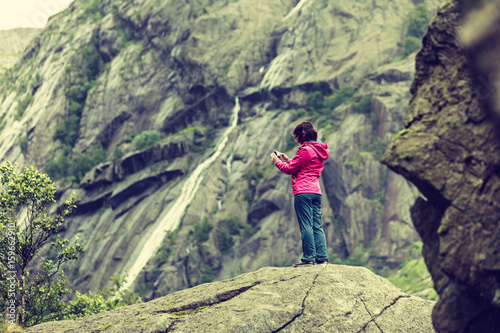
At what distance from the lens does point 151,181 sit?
308 feet

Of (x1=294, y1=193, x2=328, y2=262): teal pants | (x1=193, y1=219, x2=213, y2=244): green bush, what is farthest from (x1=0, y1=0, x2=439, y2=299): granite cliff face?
(x1=294, y1=193, x2=328, y2=262): teal pants

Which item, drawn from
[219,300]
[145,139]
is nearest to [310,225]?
[219,300]

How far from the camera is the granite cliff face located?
3039 inches

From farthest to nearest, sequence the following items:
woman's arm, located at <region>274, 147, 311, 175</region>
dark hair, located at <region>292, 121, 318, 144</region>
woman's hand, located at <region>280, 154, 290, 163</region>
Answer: woman's hand, located at <region>280, 154, 290, 163</region> → dark hair, located at <region>292, 121, 318, 144</region> → woman's arm, located at <region>274, 147, 311, 175</region>

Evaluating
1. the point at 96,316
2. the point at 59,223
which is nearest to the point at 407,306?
the point at 96,316

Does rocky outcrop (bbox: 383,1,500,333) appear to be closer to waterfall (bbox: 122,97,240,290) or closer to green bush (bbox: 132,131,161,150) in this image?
waterfall (bbox: 122,97,240,290)

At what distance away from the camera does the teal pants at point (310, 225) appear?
12773mm

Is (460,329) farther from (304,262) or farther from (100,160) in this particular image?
(100,160)

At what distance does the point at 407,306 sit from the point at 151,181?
84227 millimetres

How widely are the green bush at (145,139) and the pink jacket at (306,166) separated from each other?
8815cm

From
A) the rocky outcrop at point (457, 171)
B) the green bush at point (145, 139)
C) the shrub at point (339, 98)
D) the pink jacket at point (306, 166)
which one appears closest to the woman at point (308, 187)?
the pink jacket at point (306, 166)

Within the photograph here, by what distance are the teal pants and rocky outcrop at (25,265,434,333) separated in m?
0.40

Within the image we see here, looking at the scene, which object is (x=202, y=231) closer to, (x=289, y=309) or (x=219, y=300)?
(x=219, y=300)

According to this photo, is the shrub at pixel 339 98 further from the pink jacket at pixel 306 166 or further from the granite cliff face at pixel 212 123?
the pink jacket at pixel 306 166
